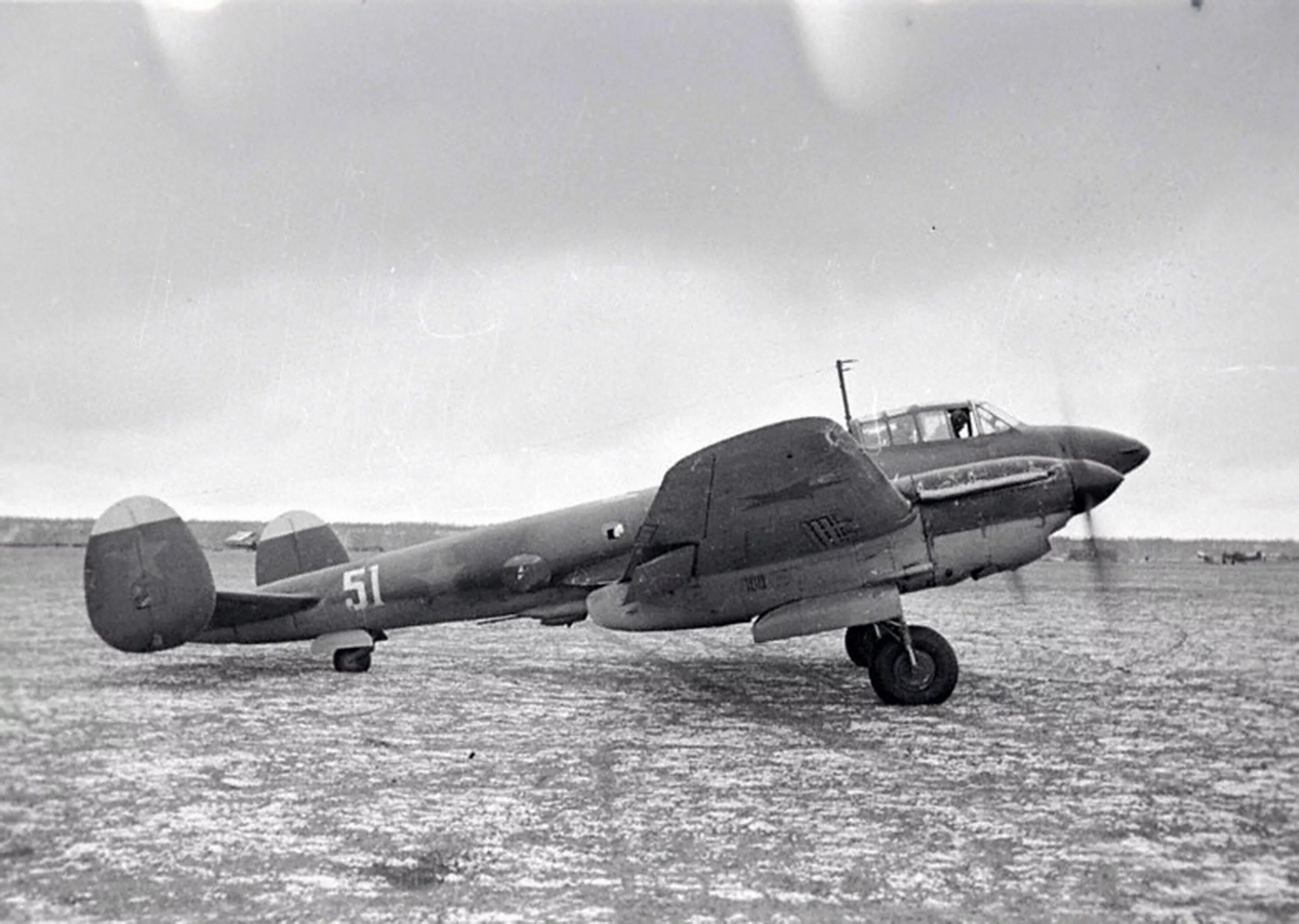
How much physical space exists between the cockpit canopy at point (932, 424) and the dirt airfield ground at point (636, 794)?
2.62 m

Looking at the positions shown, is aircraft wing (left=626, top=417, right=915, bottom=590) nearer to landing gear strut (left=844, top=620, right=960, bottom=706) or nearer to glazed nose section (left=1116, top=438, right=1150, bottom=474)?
landing gear strut (left=844, top=620, right=960, bottom=706)

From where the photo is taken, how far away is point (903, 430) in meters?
9.42

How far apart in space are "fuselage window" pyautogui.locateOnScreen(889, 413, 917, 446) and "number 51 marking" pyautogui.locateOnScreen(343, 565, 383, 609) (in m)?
6.16

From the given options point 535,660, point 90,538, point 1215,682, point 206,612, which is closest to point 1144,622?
point 1215,682

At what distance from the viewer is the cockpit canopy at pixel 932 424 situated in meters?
9.38

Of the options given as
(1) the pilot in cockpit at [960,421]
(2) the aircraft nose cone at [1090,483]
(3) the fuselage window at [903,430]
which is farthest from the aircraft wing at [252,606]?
(2) the aircraft nose cone at [1090,483]

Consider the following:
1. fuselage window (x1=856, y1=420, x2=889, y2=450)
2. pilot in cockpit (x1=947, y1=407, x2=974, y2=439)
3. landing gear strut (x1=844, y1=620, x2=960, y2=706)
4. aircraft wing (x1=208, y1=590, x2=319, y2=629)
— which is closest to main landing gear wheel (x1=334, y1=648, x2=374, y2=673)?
aircraft wing (x1=208, y1=590, x2=319, y2=629)

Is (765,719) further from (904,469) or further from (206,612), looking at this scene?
(206,612)

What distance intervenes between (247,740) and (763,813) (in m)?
4.03

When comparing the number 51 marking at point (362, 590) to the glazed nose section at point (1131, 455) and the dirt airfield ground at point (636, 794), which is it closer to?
the dirt airfield ground at point (636, 794)

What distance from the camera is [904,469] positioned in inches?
357

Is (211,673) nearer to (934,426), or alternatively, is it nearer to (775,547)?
(775,547)

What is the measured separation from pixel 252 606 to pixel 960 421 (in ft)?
27.1

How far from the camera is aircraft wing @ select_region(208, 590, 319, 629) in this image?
1020 cm
